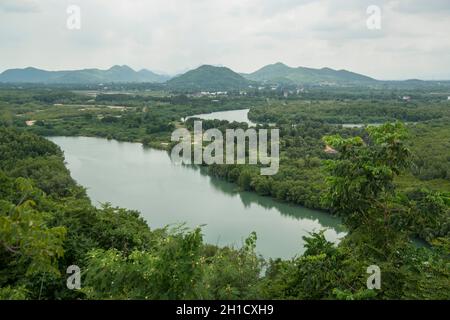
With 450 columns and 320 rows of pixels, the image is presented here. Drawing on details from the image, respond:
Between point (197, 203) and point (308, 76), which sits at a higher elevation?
point (308, 76)

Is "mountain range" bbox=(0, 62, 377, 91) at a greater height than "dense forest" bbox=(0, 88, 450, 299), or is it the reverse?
"mountain range" bbox=(0, 62, 377, 91)

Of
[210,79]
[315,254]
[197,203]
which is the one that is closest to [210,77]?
[210,79]

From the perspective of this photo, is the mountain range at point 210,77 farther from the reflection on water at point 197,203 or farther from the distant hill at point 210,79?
the reflection on water at point 197,203

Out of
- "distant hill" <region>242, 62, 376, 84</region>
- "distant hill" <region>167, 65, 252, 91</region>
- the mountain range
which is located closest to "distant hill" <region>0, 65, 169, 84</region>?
the mountain range

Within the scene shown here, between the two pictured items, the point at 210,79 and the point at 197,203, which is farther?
the point at 210,79

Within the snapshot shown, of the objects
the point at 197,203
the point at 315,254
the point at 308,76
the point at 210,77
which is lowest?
the point at 197,203

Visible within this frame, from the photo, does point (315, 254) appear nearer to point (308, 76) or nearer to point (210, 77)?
point (210, 77)

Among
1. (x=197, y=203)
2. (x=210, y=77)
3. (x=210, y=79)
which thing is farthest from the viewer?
(x=210, y=77)

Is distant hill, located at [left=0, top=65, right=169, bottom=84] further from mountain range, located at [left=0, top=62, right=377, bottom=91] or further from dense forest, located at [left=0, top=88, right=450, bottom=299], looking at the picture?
dense forest, located at [left=0, top=88, right=450, bottom=299]
